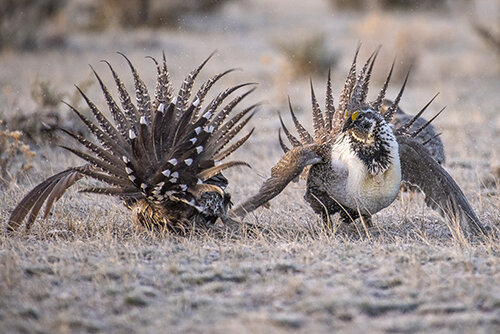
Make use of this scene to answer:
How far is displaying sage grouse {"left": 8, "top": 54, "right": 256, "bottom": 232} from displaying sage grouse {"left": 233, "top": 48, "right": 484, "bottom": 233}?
39 centimetres

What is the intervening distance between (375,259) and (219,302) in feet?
3.45

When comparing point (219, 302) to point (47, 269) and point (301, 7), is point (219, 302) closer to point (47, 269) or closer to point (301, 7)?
point (47, 269)

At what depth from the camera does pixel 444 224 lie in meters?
4.98

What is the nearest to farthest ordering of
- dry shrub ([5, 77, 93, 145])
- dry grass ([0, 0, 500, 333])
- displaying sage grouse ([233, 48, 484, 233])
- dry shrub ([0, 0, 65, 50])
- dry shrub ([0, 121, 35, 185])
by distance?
dry grass ([0, 0, 500, 333]), displaying sage grouse ([233, 48, 484, 233]), dry shrub ([0, 121, 35, 185]), dry shrub ([5, 77, 93, 145]), dry shrub ([0, 0, 65, 50])

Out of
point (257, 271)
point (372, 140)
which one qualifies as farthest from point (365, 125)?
point (257, 271)

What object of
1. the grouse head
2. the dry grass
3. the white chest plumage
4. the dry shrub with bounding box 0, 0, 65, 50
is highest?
the dry shrub with bounding box 0, 0, 65, 50

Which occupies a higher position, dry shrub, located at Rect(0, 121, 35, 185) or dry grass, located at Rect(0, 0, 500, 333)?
dry shrub, located at Rect(0, 121, 35, 185)

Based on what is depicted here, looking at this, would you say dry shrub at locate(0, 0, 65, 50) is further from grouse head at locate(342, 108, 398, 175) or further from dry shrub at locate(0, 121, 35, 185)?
grouse head at locate(342, 108, 398, 175)

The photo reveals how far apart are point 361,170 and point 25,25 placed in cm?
1066

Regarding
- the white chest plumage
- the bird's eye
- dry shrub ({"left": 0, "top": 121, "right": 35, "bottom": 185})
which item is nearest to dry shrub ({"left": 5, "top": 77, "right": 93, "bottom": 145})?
dry shrub ({"left": 0, "top": 121, "right": 35, "bottom": 185})

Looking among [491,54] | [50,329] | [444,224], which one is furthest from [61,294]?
[491,54]

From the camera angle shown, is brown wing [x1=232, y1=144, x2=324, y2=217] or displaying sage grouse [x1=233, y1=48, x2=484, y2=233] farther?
displaying sage grouse [x1=233, y1=48, x2=484, y2=233]

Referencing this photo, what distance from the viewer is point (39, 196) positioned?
4.51 metres

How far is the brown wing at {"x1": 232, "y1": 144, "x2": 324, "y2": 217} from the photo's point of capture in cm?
423
